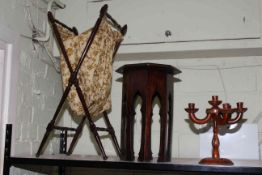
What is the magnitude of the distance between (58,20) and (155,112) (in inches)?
26.3

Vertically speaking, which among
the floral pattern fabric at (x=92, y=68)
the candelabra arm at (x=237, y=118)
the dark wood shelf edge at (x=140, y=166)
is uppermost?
the floral pattern fabric at (x=92, y=68)

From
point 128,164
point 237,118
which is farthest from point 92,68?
point 237,118

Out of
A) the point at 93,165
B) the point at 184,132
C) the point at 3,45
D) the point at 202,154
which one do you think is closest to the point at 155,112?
the point at 184,132

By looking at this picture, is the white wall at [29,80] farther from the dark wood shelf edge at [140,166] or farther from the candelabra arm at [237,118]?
the candelabra arm at [237,118]

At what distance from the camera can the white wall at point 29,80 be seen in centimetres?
161

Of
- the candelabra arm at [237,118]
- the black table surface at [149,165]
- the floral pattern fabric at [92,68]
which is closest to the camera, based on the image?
the black table surface at [149,165]

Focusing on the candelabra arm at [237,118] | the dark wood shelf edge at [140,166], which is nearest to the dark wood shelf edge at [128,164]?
the dark wood shelf edge at [140,166]

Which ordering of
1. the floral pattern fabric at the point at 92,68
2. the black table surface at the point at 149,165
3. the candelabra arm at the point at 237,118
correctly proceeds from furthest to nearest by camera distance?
the floral pattern fabric at the point at 92,68
the candelabra arm at the point at 237,118
the black table surface at the point at 149,165

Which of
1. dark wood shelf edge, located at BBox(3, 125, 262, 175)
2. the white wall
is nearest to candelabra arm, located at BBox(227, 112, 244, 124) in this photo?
dark wood shelf edge, located at BBox(3, 125, 262, 175)

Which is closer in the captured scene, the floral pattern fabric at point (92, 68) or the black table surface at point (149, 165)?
the black table surface at point (149, 165)

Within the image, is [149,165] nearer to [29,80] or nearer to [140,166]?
[140,166]

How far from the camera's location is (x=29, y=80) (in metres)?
1.73

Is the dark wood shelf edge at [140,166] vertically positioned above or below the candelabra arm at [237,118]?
below

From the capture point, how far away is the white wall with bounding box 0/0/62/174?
1606 millimetres
